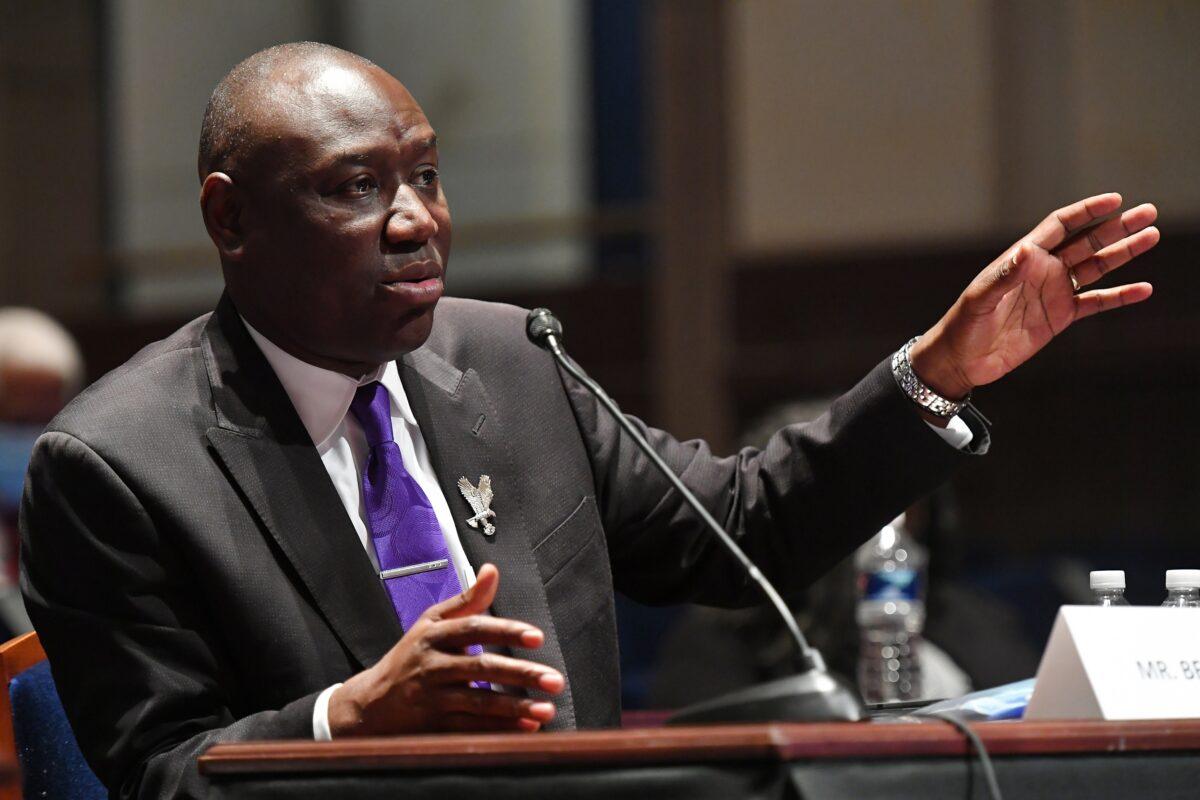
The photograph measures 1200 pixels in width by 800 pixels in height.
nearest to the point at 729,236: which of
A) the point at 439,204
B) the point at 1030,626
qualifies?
the point at 1030,626

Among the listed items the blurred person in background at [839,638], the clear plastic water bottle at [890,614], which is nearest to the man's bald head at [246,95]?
the blurred person in background at [839,638]

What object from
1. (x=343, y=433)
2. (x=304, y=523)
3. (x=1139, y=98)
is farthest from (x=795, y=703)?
(x=1139, y=98)

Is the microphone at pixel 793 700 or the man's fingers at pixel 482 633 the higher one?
the man's fingers at pixel 482 633

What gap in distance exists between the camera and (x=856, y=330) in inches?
234

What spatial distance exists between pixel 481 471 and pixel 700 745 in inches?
33.3

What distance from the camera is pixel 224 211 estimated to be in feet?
6.23

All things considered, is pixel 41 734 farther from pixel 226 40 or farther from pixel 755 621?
pixel 226 40

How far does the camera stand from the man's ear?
189cm

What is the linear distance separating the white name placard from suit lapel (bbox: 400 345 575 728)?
0.61 metres

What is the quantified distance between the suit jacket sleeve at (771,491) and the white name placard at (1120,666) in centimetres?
42

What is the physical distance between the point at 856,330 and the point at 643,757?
15.9 feet

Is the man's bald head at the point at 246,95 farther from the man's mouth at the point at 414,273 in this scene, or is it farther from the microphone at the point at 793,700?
the microphone at the point at 793,700

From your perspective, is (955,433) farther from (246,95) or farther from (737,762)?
(246,95)

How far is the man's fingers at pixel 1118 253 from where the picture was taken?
1.78 m
